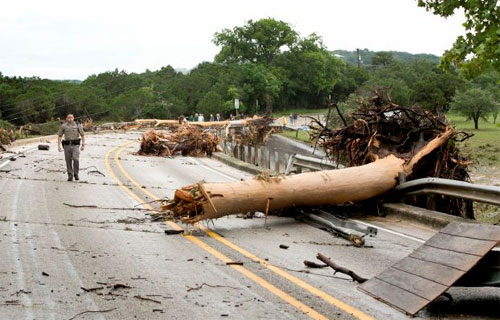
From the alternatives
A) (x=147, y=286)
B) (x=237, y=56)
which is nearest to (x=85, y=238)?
(x=147, y=286)

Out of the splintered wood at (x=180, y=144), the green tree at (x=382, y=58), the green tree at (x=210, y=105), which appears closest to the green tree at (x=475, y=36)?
the splintered wood at (x=180, y=144)

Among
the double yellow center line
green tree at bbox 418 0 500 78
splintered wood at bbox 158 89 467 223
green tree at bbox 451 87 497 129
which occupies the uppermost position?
green tree at bbox 418 0 500 78

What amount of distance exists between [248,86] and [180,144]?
216 feet

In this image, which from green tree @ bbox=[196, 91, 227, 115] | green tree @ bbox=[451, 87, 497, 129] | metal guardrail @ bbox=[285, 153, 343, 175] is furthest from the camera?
green tree @ bbox=[196, 91, 227, 115]

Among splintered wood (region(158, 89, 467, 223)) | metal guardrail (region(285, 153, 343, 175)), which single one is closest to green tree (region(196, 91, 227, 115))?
metal guardrail (region(285, 153, 343, 175))

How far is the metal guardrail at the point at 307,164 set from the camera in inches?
565

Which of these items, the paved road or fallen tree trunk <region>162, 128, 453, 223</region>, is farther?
fallen tree trunk <region>162, 128, 453, 223</region>

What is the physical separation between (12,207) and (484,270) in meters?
8.48

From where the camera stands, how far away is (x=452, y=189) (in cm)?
1010

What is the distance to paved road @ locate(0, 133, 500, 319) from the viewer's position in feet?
19.1

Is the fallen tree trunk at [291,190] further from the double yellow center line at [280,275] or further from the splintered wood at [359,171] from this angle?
the double yellow center line at [280,275]

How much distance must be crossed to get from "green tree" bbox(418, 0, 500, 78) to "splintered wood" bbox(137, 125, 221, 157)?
51.3 feet

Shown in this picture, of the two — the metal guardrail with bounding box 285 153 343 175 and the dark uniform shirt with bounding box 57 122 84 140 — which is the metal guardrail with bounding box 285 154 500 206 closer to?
the metal guardrail with bounding box 285 153 343 175

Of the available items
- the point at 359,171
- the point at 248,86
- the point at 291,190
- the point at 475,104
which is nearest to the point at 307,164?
the point at 359,171
